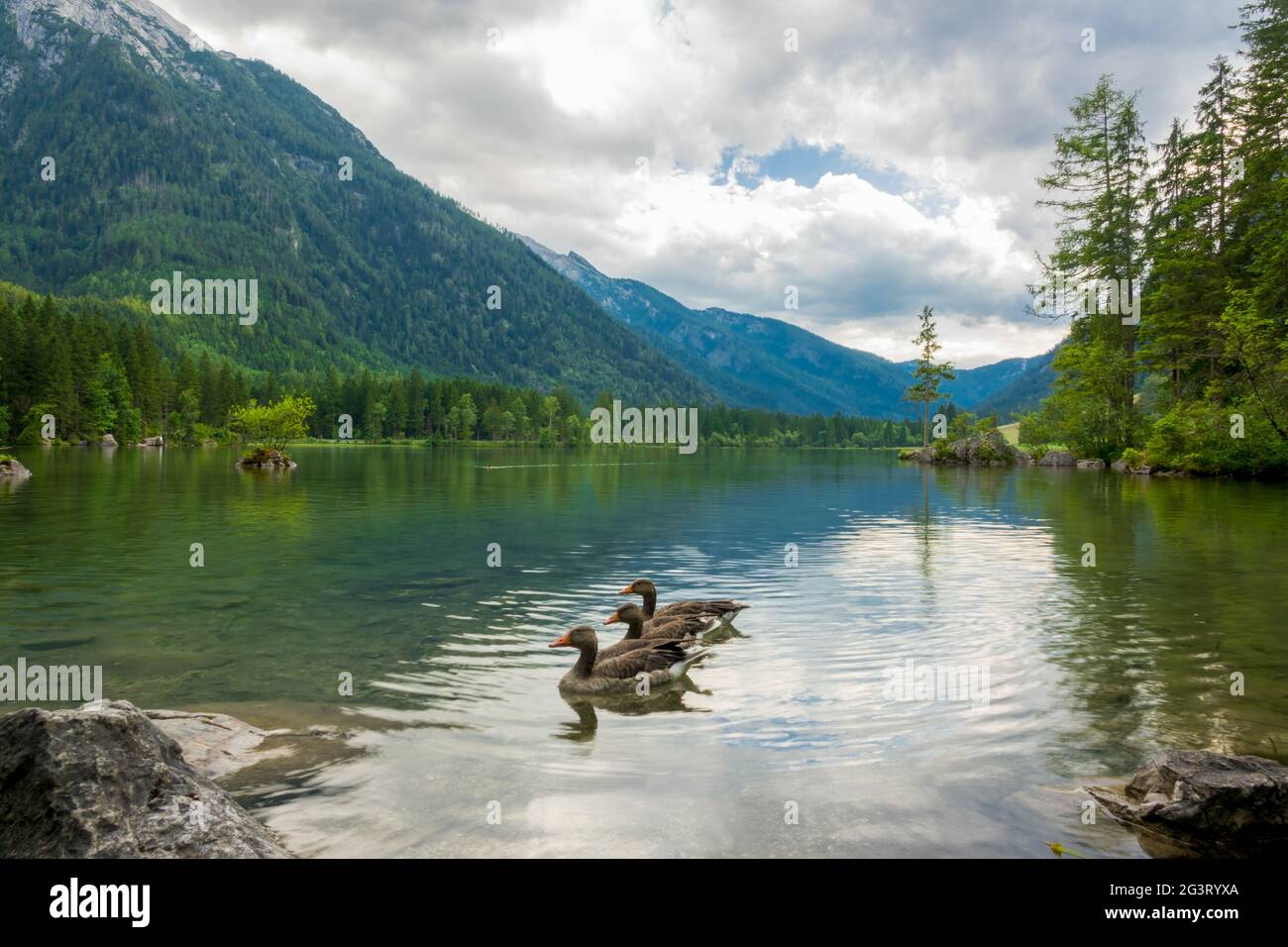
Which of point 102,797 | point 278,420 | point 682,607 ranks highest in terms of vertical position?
point 278,420

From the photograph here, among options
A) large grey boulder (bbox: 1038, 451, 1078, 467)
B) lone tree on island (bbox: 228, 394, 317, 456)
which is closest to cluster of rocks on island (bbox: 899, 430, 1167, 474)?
large grey boulder (bbox: 1038, 451, 1078, 467)

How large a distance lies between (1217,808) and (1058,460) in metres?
97.8

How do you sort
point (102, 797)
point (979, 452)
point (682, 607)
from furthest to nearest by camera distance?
point (979, 452)
point (682, 607)
point (102, 797)

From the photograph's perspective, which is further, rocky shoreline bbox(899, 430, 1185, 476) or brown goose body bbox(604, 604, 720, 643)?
rocky shoreline bbox(899, 430, 1185, 476)

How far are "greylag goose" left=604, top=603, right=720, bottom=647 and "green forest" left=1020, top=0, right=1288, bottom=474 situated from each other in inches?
2041

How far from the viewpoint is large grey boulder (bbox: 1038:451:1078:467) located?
9244cm

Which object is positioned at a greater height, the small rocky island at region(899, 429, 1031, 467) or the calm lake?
the small rocky island at region(899, 429, 1031, 467)

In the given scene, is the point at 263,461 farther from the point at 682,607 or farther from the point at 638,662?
the point at 638,662

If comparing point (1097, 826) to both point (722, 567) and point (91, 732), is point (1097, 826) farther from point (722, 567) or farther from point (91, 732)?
point (722, 567)

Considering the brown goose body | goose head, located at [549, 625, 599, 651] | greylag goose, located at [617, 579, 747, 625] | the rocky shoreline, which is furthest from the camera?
the rocky shoreline

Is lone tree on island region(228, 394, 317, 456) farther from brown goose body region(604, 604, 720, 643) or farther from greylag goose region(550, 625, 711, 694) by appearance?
greylag goose region(550, 625, 711, 694)

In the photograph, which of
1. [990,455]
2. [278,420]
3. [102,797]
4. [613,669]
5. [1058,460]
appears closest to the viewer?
[102,797]

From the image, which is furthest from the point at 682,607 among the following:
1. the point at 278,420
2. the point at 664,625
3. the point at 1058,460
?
the point at 1058,460

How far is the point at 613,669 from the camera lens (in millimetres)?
12945
